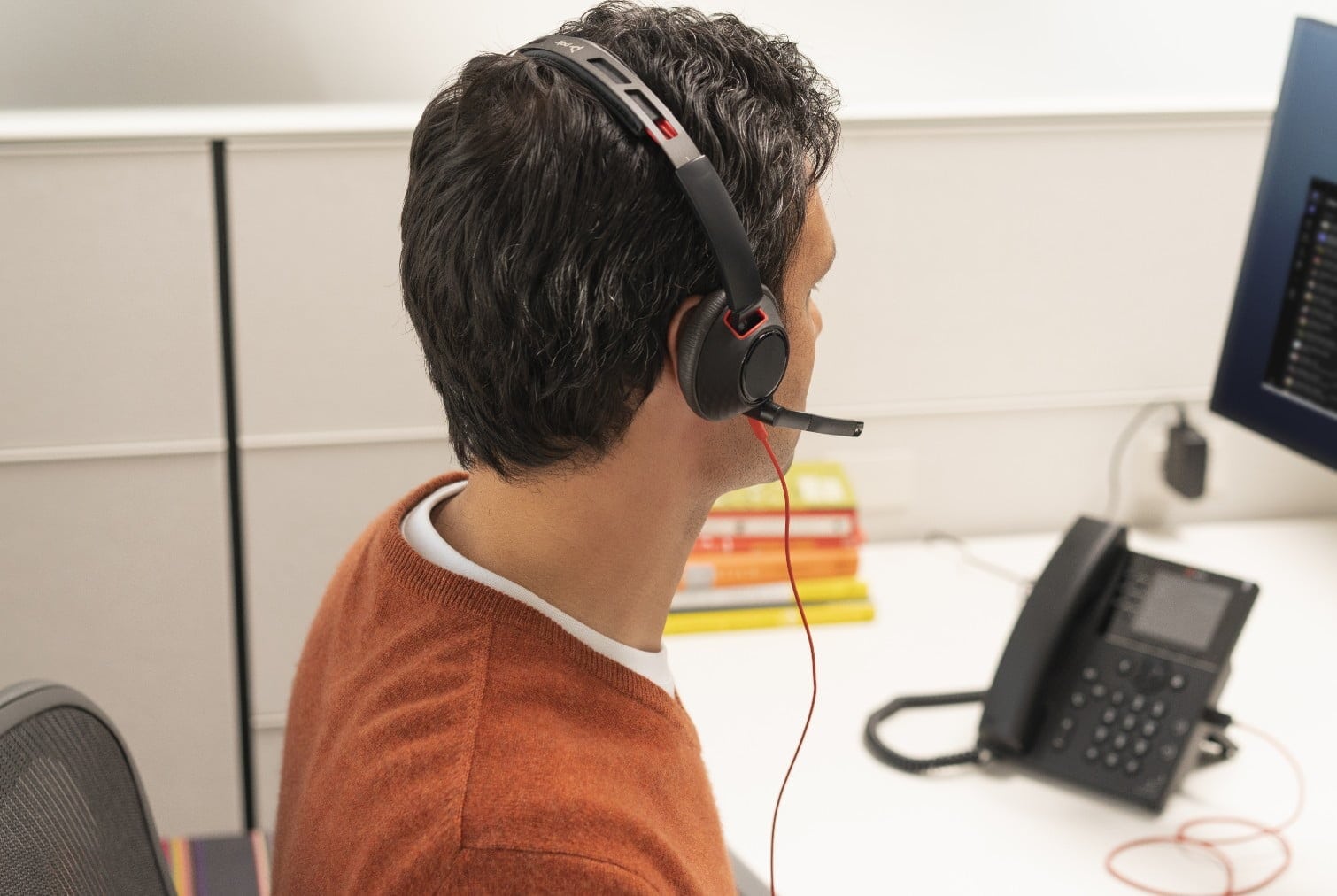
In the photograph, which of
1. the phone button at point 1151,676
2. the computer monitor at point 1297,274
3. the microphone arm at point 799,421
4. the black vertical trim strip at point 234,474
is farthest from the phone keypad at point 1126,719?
the black vertical trim strip at point 234,474

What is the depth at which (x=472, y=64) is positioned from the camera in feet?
2.68

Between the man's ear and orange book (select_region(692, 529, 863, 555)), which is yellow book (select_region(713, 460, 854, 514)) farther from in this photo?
the man's ear

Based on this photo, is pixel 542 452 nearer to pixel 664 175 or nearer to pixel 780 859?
pixel 664 175

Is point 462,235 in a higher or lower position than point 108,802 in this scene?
higher

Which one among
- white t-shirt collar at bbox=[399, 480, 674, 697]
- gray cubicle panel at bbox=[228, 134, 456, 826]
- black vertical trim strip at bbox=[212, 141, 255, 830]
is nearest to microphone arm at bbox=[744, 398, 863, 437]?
white t-shirt collar at bbox=[399, 480, 674, 697]

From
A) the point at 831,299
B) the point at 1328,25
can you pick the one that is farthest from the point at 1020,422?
the point at 1328,25

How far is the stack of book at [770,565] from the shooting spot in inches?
57.3

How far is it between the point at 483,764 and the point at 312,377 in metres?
1.05

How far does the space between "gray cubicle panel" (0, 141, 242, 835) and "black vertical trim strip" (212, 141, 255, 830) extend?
0.01 metres

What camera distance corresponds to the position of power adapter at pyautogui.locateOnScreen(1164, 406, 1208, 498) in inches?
67.6

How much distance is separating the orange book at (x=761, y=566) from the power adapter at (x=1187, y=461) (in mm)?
509

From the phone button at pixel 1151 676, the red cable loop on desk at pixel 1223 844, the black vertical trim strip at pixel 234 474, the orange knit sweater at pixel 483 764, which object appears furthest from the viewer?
the black vertical trim strip at pixel 234 474

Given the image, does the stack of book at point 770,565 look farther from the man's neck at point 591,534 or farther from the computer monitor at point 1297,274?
the man's neck at point 591,534

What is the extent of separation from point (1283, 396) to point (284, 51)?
1208 millimetres
